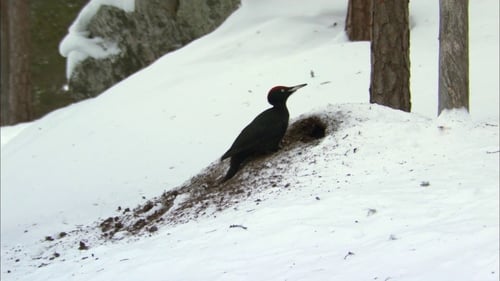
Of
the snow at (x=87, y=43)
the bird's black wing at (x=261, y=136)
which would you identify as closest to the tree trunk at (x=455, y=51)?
the bird's black wing at (x=261, y=136)

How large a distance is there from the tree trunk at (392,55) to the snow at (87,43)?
7.65 metres

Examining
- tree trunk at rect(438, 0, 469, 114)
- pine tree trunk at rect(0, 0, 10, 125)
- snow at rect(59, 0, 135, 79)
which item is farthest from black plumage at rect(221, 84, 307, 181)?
pine tree trunk at rect(0, 0, 10, 125)

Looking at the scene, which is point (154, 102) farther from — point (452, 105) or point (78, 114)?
point (452, 105)

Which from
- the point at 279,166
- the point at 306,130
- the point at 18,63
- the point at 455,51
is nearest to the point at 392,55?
the point at 306,130

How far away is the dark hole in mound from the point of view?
6.08m

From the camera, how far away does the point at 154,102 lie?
923 centimetres

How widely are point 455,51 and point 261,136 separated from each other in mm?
1719

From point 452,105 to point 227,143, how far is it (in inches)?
121

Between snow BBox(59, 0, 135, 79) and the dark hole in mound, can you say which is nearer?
the dark hole in mound

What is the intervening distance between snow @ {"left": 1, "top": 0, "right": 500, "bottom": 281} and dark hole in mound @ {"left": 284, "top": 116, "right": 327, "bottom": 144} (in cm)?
16

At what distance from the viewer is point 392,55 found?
636 centimetres

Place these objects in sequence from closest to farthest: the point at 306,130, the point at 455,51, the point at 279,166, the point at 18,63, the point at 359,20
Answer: the point at 455,51 → the point at 279,166 → the point at 306,130 → the point at 359,20 → the point at 18,63

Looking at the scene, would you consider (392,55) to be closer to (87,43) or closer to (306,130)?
(306,130)

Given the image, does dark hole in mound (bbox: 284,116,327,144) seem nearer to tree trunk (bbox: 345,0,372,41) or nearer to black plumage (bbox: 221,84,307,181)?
black plumage (bbox: 221,84,307,181)
